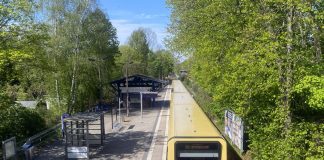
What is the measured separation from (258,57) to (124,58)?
241ft

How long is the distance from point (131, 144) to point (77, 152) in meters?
5.46

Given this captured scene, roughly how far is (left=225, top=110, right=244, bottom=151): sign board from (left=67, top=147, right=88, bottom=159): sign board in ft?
23.9

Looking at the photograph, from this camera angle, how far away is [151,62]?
4350 inches

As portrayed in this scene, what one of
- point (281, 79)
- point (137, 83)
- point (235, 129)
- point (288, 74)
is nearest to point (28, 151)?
point (235, 129)

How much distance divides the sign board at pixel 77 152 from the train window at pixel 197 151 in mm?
10720

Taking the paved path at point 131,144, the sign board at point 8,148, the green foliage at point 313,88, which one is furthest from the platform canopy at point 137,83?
the green foliage at point 313,88

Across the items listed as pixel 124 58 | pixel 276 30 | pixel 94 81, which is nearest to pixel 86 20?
pixel 94 81

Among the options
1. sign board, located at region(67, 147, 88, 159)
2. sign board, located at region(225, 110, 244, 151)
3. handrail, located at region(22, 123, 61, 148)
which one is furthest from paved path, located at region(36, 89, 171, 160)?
sign board, located at region(225, 110, 244, 151)

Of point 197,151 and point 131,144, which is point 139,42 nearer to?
point 131,144

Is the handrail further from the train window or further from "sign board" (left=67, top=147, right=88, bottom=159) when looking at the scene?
the train window

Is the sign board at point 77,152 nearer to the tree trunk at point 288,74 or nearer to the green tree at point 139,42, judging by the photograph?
the tree trunk at point 288,74

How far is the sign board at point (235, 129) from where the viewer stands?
18.8 meters

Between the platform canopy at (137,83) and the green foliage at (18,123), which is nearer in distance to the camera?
the green foliage at (18,123)

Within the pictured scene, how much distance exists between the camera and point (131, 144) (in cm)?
2492
